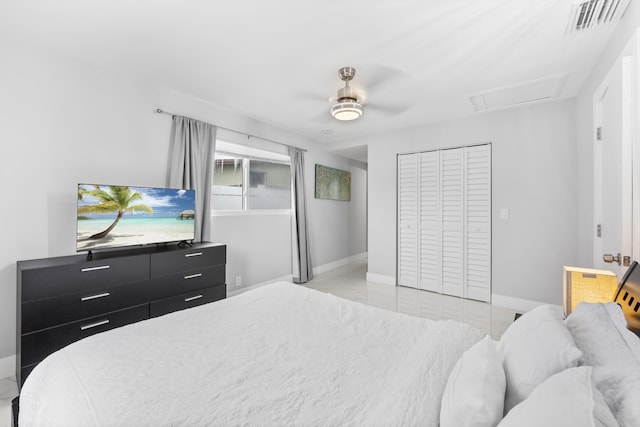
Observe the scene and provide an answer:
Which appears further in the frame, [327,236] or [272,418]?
[327,236]

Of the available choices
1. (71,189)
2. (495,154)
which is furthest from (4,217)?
(495,154)

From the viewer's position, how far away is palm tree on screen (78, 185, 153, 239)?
234 centimetres

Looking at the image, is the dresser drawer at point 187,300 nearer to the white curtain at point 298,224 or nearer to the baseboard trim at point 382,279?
the white curtain at point 298,224

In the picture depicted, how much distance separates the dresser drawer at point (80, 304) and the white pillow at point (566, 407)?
267 centimetres

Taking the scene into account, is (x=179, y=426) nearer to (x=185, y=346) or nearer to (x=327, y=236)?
(x=185, y=346)

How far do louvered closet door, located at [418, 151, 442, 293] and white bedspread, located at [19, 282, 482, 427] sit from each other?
270cm

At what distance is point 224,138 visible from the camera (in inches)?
144

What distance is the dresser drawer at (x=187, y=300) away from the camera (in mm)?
2561

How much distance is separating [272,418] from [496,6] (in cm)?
248

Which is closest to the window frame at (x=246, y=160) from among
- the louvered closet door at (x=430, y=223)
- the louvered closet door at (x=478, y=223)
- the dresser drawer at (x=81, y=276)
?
the dresser drawer at (x=81, y=276)

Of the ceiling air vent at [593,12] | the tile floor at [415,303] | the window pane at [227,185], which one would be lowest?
the tile floor at [415,303]

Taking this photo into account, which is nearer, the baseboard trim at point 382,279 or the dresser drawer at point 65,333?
the dresser drawer at point 65,333

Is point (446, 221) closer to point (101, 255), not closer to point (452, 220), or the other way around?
point (452, 220)

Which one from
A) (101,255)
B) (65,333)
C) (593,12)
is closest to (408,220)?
(593,12)
